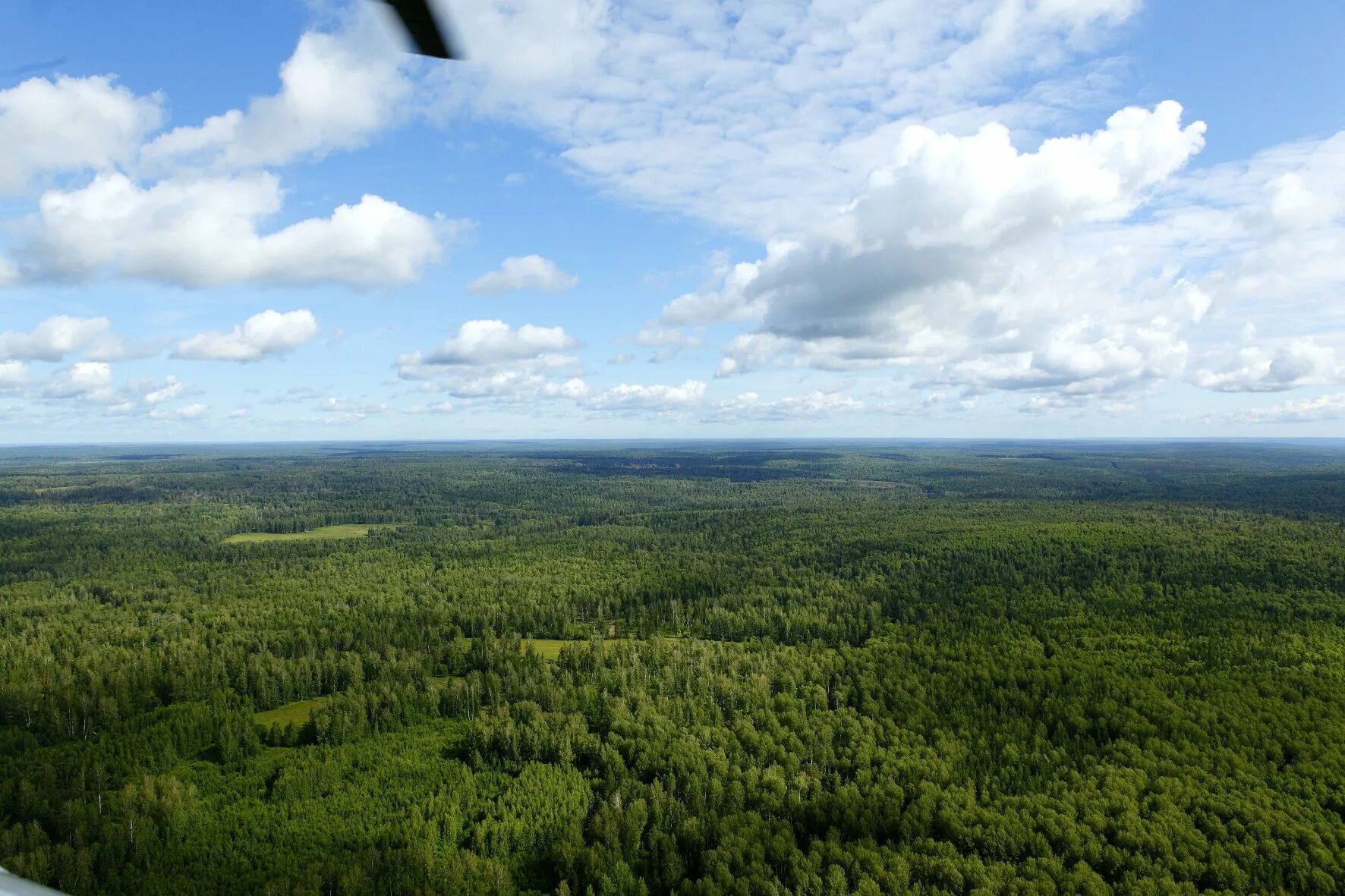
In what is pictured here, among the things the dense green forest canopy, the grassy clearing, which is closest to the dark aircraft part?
the dense green forest canopy

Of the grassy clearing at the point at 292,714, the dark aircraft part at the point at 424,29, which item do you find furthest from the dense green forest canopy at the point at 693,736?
the dark aircraft part at the point at 424,29

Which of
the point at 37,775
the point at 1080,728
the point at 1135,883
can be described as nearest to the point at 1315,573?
the point at 1080,728

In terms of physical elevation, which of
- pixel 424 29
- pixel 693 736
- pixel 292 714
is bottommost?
pixel 292 714

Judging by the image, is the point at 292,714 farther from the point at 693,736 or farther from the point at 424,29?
the point at 424,29

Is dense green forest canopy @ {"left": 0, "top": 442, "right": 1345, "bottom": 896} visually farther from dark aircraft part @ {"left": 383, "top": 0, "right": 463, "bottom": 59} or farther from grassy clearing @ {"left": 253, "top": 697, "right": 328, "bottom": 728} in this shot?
dark aircraft part @ {"left": 383, "top": 0, "right": 463, "bottom": 59}

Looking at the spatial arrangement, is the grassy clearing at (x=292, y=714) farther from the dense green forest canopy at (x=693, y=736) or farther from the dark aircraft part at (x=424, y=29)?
the dark aircraft part at (x=424, y=29)

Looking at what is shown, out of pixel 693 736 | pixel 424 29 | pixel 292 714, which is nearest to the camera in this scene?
pixel 424 29

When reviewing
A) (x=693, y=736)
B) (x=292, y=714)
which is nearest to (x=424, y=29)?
(x=693, y=736)
